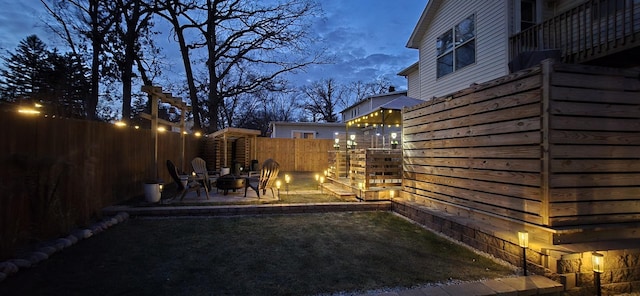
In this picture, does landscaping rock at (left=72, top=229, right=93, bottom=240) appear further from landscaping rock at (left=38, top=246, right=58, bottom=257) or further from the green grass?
landscaping rock at (left=38, top=246, right=58, bottom=257)

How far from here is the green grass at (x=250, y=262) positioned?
107 inches

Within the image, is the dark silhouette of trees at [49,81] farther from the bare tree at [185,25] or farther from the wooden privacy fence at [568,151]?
the wooden privacy fence at [568,151]

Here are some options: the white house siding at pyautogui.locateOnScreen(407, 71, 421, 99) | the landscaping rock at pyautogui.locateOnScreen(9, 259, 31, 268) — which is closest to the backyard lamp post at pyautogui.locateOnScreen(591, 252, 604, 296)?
the landscaping rock at pyautogui.locateOnScreen(9, 259, 31, 268)

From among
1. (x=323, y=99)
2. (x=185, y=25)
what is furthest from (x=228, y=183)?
(x=323, y=99)

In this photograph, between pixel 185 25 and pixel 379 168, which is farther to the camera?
pixel 185 25

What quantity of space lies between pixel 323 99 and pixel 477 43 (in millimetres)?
28517

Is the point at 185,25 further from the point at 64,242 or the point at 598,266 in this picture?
the point at 598,266

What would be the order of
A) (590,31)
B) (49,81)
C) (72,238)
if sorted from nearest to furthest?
(72,238), (590,31), (49,81)

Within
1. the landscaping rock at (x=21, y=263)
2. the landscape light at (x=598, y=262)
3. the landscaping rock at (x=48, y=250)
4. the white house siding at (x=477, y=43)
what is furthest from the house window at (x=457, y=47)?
the landscaping rock at (x=21, y=263)

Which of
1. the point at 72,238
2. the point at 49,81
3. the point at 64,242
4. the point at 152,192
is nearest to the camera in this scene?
the point at 64,242

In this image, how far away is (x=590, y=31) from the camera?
5488 mm

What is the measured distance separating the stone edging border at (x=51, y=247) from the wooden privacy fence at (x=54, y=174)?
17 cm

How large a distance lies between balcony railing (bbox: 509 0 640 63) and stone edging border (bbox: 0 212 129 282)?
7629 millimetres

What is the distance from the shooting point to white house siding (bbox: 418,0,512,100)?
24.4ft
